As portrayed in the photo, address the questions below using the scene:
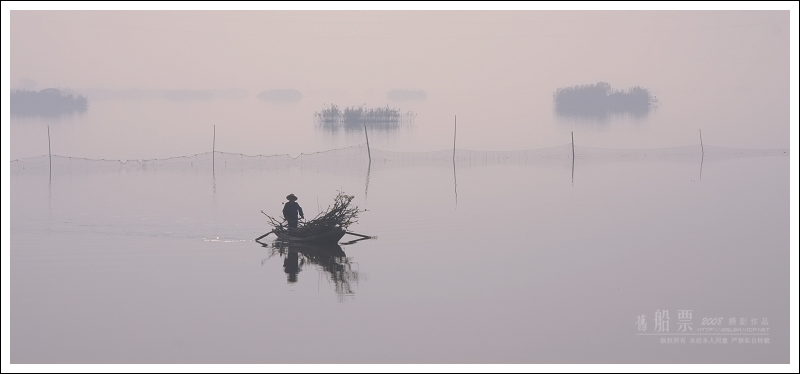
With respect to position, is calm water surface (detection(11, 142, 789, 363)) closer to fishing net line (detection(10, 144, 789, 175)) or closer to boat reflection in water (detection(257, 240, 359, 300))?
boat reflection in water (detection(257, 240, 359, 300))

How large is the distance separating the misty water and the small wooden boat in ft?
1.06

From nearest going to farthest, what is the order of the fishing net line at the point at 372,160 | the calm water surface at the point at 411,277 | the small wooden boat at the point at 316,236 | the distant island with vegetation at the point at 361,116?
the calm water surface at the point at 411,277
the small wooden boat at the point at 316,236
the fishing net line at the point at 372,160
the distant island with vegetation at the point at 361,116

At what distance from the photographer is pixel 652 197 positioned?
3322cm

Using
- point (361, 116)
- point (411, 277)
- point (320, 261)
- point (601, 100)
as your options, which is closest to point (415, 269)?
point (411, 277)

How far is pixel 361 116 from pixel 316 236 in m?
93.4

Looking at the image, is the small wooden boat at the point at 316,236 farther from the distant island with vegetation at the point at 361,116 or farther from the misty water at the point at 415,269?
the distant island with vegetation at the point at 361,116

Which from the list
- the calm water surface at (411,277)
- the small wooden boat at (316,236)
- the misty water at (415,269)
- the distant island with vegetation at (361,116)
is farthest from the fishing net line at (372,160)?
the distant island with vegetation at (361,116)

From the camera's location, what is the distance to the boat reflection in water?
59.4ft

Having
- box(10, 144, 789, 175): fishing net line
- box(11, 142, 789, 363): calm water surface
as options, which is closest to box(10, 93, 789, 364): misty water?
box(11, 142, 789, 363): calm water surface

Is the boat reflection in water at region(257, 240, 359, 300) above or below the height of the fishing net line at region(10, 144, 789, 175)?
below

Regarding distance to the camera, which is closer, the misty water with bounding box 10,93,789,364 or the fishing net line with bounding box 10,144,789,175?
the misty water with bounding box 10,93,789,364

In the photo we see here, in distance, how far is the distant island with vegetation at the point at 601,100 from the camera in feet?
478

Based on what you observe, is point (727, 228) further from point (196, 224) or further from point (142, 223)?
point (142, 223)

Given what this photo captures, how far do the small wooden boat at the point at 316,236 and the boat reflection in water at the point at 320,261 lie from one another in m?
0.13
